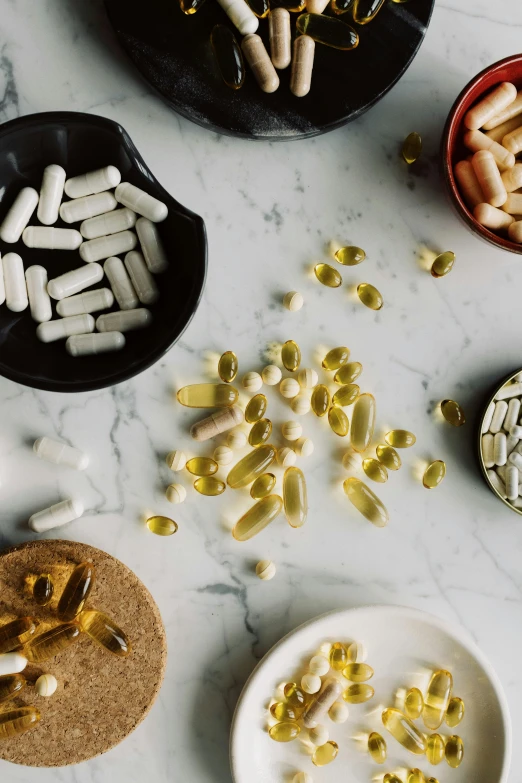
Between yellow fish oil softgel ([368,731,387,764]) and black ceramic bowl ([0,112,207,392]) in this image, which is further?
Result: yellow fish oil softgel ([368,731,387,764])

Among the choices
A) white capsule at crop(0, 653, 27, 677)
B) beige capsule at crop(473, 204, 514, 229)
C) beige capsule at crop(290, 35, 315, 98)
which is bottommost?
white capsule at crop(0, 653, 27, 677)

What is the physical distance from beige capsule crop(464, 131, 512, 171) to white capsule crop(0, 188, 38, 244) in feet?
1.73

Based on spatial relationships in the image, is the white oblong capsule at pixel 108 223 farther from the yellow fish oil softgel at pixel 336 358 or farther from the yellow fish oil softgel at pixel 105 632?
the yellow fish oil softgel at pixel 105 632

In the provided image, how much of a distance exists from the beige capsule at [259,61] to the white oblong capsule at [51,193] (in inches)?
10.0

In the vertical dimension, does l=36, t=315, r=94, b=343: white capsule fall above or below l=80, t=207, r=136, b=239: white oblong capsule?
below

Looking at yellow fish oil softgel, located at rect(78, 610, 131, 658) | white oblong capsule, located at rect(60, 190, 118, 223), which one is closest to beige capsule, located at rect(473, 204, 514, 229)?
white oblong capsule, located at rect(60, 190, 118, 223)

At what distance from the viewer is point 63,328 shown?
79 cm

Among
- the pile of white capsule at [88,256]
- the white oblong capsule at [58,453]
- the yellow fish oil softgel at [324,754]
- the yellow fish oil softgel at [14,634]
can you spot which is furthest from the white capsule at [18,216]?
the yellow fish oil softgel at [324,754]

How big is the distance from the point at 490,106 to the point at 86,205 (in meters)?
0.50

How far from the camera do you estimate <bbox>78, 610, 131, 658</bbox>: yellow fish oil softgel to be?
2.61 feet

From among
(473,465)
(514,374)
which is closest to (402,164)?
(514,374)

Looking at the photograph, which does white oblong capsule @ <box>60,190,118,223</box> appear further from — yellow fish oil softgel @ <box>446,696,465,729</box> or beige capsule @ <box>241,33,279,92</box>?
yellow fish oil softgel @ <box>446,696,465,729</box>

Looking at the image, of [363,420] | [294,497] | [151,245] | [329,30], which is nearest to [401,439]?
[363,420]

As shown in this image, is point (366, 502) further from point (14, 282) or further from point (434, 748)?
point (14, 282)
